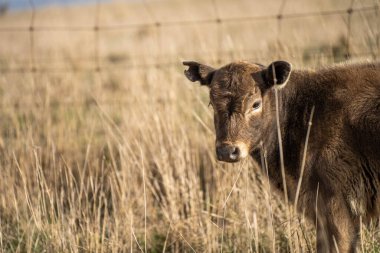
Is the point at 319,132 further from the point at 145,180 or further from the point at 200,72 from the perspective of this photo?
the point at 145,180

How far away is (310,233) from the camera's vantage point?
5.24m

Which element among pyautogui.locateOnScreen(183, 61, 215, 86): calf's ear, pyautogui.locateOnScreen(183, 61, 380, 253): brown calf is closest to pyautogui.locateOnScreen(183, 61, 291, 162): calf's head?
pyautogui.locateOnScreen(183, 61, 380, 253): brown calf

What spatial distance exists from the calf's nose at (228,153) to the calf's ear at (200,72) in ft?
3.41

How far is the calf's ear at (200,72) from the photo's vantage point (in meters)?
5.22

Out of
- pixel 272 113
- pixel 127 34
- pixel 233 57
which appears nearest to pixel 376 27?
pixel 233 57

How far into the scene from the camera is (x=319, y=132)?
14.9 feet

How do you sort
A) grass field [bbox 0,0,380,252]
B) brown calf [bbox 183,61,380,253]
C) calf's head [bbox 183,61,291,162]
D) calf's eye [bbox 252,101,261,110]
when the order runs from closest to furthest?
brown calf [bbox 183,61,380,253] → calf's head [bbox 183,61,291,162] → calf's eye [bbox 252,101,261,110] → grass field [bbox 0,0,380,252]

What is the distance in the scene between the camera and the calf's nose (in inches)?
172

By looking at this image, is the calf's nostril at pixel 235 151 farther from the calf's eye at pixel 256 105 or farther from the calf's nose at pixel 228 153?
the calf's eye at pixel 256 105

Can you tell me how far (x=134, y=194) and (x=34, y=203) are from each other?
1195mm

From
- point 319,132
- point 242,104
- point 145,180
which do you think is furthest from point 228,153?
point 145,180

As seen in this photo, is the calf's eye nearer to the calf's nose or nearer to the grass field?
the calf's nose

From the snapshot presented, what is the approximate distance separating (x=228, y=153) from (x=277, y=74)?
0.91 metres

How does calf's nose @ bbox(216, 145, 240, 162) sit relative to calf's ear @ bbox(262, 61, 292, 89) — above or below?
below
